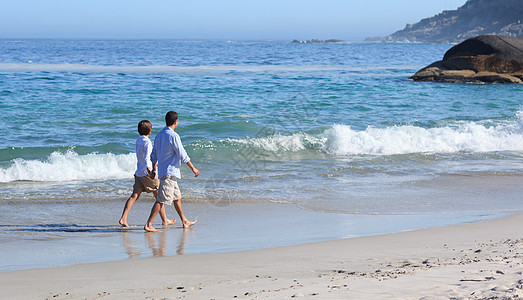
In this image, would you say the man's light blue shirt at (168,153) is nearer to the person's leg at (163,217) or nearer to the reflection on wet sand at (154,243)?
the person's leg at (163,217)

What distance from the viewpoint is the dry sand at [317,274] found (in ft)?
13.0

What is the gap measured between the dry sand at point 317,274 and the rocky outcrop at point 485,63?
2164 cm

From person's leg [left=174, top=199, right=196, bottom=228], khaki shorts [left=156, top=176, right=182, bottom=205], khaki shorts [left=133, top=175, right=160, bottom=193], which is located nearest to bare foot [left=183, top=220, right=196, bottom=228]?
person's leg [left=174, top=199, right=196, bottom=228]

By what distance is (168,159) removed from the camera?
6.38 metres

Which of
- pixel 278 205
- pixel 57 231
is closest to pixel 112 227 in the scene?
pixel 57 231

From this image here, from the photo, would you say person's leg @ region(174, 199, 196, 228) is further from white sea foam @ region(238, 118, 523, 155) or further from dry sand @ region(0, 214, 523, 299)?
white sea foam @ region(238, 118, 523, 155)

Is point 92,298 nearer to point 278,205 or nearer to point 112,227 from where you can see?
point 112,227

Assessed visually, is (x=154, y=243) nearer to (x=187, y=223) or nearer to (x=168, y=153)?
(x=187, y=223)

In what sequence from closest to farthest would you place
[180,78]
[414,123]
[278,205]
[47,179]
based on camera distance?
[278,205], [47,179], [414,123], [180,78]

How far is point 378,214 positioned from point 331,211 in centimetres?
60

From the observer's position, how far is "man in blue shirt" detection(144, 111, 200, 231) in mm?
6270

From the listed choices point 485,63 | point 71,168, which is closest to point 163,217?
Result: point 71,168

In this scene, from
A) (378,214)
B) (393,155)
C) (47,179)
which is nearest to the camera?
(378,214)

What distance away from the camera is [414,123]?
1625 cm
